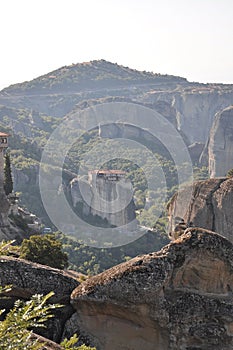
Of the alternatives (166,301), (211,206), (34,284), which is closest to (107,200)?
(211,206)

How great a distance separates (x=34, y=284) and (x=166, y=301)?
223 centimetres

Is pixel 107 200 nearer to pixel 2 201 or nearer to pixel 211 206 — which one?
pixel 2 201

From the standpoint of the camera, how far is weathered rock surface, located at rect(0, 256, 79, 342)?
31.8 feet

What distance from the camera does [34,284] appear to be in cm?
975

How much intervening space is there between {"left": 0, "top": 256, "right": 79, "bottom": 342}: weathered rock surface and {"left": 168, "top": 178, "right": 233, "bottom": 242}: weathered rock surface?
7625 millimetres

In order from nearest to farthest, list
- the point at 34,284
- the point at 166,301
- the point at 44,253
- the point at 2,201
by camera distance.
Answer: the point at 166,301
the point at 34,284
the point at 44,253
the point at 2,201

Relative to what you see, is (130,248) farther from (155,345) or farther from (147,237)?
(155,345)

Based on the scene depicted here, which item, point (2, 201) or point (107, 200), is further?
point (107, 200)

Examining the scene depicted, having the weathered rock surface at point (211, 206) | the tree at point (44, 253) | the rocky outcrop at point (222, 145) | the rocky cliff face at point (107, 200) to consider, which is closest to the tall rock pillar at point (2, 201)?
the tree at point (44, 253)

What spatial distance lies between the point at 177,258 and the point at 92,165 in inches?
3837

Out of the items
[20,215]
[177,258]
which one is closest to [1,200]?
[20,215]

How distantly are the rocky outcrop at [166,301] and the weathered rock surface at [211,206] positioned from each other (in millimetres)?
7534

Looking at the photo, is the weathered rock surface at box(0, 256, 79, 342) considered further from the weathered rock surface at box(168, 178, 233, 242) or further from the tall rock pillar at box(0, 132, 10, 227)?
the tall rock pillar at box(0, 132, 10, 227)

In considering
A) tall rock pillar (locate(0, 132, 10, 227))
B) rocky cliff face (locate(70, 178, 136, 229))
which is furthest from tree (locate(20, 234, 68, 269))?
rocky cliff face (locate(70, 178, 136, 229))
